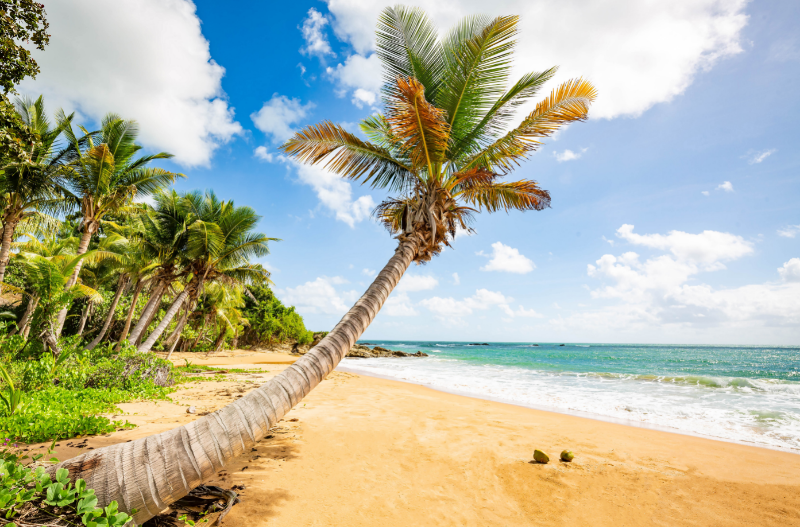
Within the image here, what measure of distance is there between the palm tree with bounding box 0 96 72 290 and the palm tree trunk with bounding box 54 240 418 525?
538 inches

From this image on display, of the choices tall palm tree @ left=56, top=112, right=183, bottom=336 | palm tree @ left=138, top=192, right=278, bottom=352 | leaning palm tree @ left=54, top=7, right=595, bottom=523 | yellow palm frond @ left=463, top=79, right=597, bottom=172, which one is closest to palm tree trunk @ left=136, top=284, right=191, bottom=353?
palm tree @ left=138, top=192, right=278, bottom=352

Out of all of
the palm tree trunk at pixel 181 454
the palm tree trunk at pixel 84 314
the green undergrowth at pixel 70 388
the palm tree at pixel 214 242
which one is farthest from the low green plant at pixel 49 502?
the palm tree trunk at pixel 84 314

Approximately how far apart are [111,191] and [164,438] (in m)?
14.1

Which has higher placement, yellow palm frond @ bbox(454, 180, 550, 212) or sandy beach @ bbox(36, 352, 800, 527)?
yellow palm frond @ bbox(454, 180, 550, 212)

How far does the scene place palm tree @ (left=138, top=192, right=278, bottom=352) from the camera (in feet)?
42.4

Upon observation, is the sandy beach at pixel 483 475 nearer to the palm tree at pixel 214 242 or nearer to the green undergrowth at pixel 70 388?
the green undergrowth at pixel 70 388

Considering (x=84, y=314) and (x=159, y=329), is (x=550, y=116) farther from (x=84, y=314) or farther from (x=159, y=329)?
(x=84, y=314)

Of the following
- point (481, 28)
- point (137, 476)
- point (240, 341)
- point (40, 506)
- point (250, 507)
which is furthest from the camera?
point (240, 341)

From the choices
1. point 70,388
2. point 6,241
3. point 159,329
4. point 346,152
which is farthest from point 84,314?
point 346,152

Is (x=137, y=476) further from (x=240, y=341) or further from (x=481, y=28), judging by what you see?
(x=240, y=341)

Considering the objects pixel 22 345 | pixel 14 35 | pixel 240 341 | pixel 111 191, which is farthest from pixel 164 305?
pixel 14 35

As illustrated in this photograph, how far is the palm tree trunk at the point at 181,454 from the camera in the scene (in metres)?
2.24

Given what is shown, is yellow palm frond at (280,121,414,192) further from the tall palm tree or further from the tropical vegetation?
the tall palm tree

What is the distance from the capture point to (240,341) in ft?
125
